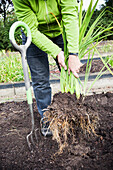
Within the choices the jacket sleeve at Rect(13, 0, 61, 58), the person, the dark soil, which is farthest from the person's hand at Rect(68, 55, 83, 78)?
the dark soil

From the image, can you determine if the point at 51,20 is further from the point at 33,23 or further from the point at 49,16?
the point at 33,23

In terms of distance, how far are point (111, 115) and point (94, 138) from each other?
43cm

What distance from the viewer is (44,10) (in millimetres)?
1484

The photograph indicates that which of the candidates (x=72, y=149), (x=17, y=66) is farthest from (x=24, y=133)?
(x=17, y=66)

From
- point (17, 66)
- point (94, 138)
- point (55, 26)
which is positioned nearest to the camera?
point (94, 138)

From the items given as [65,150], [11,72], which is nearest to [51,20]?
[65,150]

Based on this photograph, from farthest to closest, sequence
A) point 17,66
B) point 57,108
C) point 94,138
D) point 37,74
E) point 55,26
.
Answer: point 17,66, point 37,74, point 55,26, point 94,138, point 57,108

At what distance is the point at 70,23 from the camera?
1.45 metres

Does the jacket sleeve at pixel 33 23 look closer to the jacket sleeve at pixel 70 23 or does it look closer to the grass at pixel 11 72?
the jacket sleeve at pixel 70 23

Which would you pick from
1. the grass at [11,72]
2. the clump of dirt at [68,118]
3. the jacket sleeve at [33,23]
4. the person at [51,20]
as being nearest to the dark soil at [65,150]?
the clump of dirt at [68,118]

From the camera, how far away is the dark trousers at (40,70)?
1730mm

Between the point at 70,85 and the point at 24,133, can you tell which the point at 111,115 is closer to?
the point at 70,85

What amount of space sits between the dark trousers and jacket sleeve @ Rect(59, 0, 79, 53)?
1.17ft

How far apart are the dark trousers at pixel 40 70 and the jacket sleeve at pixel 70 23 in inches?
14.0
